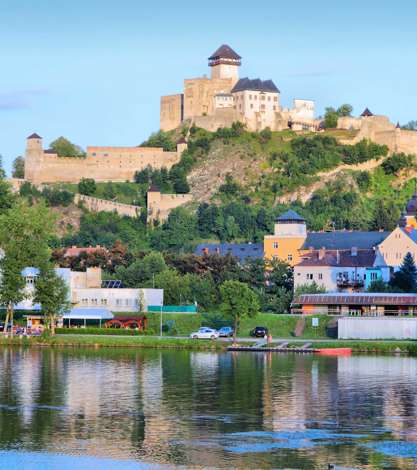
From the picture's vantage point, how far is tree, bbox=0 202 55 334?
76.1 metres

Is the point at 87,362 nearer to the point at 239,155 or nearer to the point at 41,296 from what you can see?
the point at 41,296

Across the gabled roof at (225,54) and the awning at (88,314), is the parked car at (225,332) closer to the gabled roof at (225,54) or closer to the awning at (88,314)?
the awning at (88,314)

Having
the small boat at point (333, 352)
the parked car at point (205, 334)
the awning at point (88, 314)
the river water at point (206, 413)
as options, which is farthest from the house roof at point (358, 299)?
the river water at point (206, 413)

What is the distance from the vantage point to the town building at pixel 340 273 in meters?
91.2

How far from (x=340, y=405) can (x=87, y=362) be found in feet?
63.6

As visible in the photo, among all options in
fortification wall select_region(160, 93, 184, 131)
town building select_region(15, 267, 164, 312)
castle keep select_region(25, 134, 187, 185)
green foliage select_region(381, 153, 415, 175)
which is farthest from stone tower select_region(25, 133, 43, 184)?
town building select_region(15, 267, 164, 312)

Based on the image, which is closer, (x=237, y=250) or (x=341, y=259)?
(x=341, y=259)

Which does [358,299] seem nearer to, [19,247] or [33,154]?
[19,247]

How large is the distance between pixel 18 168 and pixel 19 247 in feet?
279

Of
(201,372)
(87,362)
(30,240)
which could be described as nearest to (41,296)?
(30,240)

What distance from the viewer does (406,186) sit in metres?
139

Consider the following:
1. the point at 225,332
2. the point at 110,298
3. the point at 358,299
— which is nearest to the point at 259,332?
the point at 225,332

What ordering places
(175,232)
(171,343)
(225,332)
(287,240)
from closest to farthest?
1. (171,343)
2. (225,332)
3. (287,240)
4. (175,232)

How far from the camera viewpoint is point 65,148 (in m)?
155
